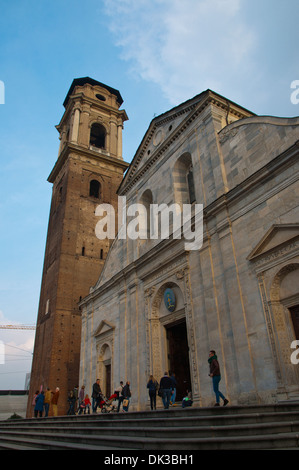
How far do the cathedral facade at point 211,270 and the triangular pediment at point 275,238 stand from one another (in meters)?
0.04

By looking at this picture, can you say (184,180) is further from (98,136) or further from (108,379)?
(98,136)

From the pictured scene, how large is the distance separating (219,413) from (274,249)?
17.0 ft

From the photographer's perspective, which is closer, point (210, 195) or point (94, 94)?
point (210, 195)

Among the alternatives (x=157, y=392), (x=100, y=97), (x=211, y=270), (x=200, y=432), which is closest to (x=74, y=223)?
(x=100, y=97)

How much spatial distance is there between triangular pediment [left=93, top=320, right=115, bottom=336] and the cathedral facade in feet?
0.29

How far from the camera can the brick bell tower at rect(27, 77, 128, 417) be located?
2675 cm

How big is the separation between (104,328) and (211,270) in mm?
9313

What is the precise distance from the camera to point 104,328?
20031 millimetres

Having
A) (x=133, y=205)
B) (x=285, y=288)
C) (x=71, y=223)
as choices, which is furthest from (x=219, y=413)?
(x=71, y=223)

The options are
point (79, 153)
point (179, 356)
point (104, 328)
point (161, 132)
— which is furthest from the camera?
point (79, 153)

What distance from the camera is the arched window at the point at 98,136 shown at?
39562mm
